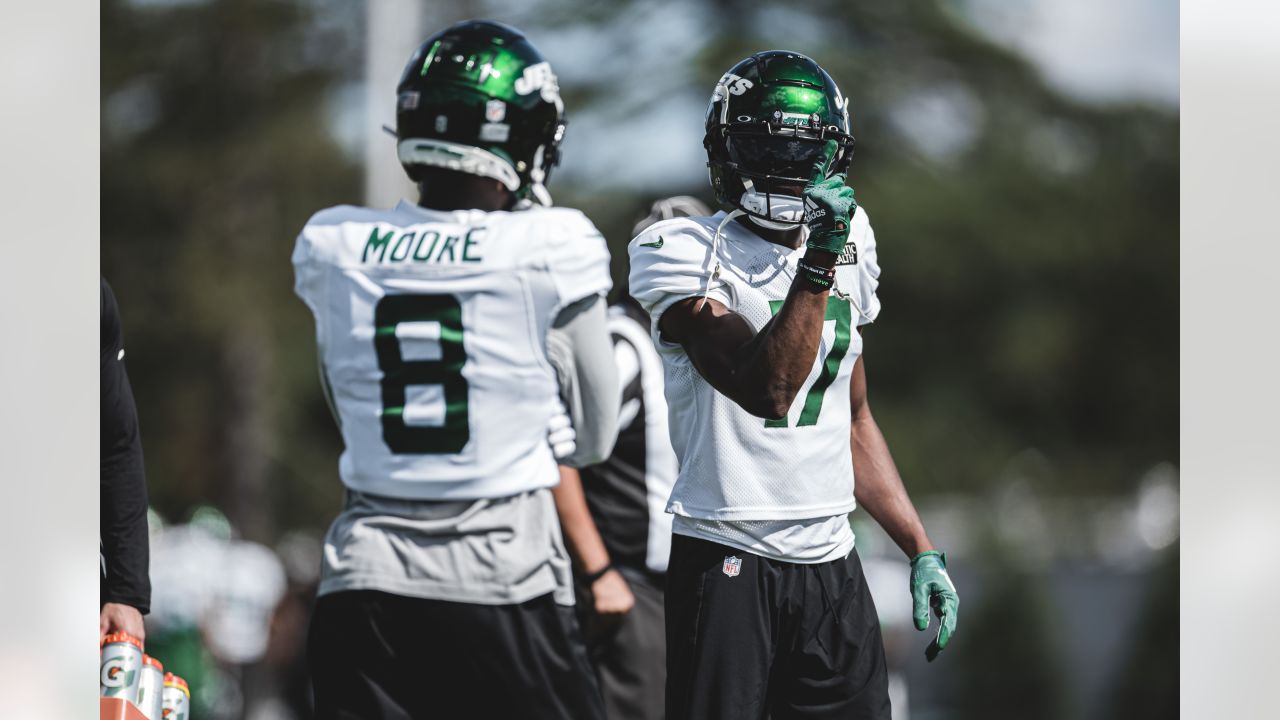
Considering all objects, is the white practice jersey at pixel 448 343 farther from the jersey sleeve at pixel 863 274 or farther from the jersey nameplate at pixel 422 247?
the jersey sleeve at pixel 863 274

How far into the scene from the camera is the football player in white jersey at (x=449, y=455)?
3846 mm

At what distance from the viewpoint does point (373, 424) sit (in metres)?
3.93

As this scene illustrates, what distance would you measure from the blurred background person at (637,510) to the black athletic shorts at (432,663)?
5.15 feet

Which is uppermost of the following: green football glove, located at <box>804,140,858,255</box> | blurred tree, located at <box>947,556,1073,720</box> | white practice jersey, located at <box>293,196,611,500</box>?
green football glove, located at <box>804,140,858,255</box>

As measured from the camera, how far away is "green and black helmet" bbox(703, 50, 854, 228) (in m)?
3.85

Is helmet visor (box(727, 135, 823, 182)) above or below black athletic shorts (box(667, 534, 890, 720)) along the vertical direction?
above

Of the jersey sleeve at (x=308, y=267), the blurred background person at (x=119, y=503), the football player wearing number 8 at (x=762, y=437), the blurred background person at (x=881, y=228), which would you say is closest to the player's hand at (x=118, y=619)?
the blurred background person at (x=119, y=503)

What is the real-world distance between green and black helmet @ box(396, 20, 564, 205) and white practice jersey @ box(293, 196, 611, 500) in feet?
0.71

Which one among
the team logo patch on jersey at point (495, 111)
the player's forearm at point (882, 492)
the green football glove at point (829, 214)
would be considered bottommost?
the player's forearm at point (882, 492)

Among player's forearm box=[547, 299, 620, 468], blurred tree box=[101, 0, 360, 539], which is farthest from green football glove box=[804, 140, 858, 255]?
blurred tree box=[101, 0, 360, 539]

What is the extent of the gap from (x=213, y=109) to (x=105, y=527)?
19405 millimetres

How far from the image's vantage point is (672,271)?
3740 millimetres

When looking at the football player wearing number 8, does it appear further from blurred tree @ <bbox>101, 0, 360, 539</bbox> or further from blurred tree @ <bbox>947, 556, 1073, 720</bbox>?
blurred tree @ <bbox>101, 0, 360, 539</bbox>
